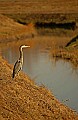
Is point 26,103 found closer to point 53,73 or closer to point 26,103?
point 26,103

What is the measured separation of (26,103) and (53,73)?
947 cm

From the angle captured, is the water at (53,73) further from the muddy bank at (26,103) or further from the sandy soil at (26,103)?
the muddy bank at (26,103)

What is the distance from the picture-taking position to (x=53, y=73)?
20.6 m

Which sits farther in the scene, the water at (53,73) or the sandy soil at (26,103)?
the water at (53,73)

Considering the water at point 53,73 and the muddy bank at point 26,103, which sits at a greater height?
the muddy bank at point 26,103

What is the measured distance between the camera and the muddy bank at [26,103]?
10.4 m

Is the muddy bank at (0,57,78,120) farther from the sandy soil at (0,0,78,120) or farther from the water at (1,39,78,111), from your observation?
the water at (1,39,78,111)

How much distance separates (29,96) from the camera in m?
12.0

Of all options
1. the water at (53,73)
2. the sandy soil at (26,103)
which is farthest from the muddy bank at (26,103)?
the water at (53,73)

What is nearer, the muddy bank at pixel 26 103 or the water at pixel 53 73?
the muddy bank at pixel 26 103

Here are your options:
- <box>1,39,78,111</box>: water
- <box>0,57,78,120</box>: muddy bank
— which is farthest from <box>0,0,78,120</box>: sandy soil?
<box>1,39,78,111</box>: water

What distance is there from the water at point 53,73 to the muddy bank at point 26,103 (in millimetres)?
2131

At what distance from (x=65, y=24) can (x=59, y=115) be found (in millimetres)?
35637

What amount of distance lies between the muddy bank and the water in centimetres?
213
